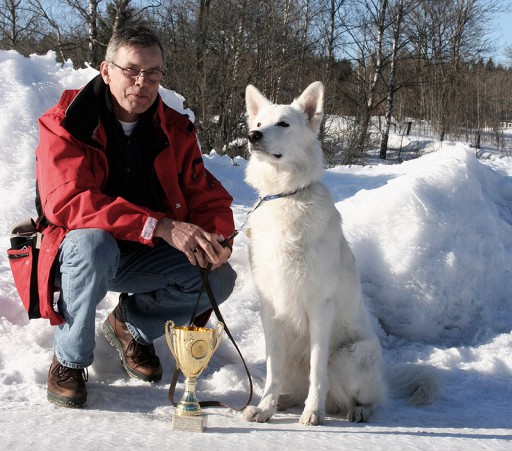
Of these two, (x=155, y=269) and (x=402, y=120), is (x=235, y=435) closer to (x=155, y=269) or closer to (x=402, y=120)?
(x=155, y=269)

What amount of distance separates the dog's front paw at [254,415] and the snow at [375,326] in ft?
0.10

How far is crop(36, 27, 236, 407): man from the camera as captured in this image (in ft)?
7.49

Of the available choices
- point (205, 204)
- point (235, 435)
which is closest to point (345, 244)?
point (205, 204)

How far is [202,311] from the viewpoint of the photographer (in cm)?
274

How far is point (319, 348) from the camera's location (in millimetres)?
2410

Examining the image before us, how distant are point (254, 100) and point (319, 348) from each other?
4.20 feet

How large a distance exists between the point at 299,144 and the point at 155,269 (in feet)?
2.85

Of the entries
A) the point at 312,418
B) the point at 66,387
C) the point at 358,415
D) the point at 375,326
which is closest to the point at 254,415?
the point at 312,418

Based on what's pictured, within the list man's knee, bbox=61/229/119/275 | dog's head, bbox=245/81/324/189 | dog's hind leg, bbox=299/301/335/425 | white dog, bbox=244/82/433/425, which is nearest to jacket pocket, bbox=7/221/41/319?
man's knee, bbox=61/229/119/275

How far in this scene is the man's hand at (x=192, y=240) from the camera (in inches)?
88.9

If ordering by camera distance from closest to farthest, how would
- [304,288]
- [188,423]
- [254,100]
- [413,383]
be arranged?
[188,423] → [304,288] → [413,383] → [254,100]

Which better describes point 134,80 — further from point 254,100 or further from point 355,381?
point 355,381

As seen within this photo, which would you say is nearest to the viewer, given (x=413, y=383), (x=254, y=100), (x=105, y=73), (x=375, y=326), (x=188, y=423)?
(x=188, y=423)

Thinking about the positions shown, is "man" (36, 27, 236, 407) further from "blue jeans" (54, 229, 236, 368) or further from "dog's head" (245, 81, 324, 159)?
"dog's head" (245, 81, 324, 159)
